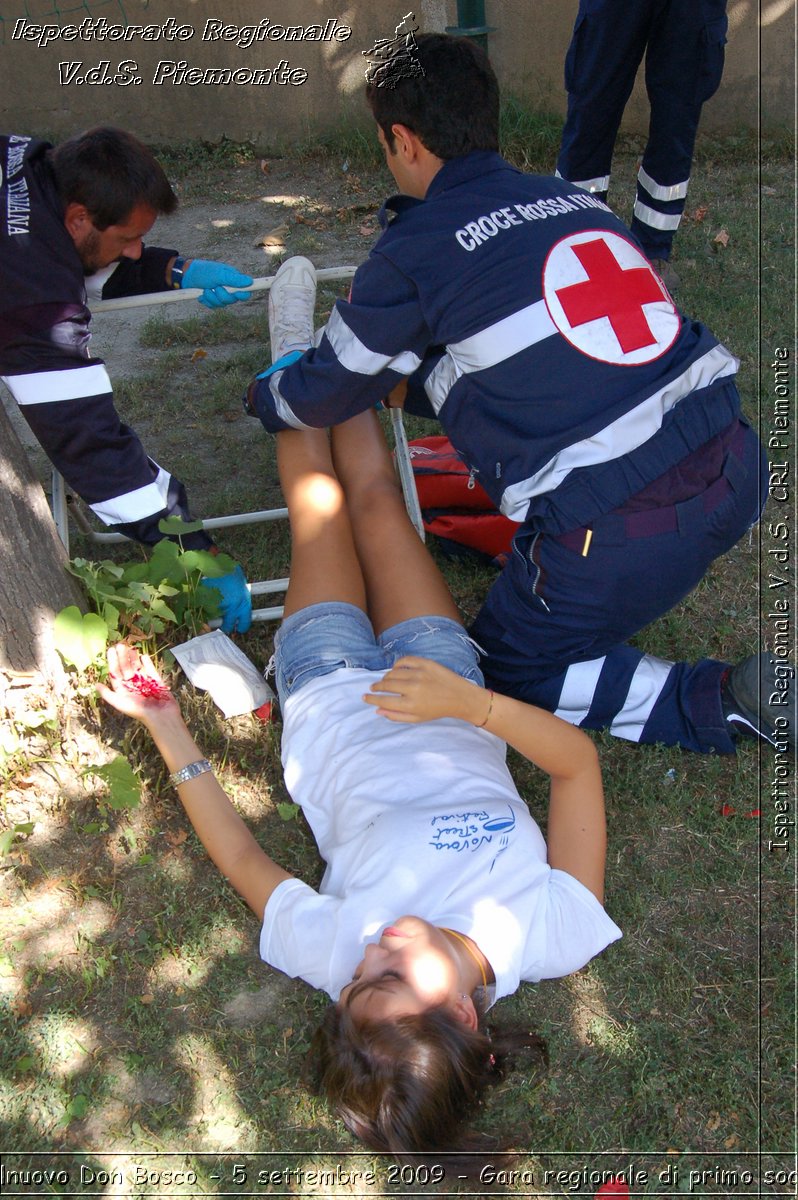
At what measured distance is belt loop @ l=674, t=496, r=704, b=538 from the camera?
230cm

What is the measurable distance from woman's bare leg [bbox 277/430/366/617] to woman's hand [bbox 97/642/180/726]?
367 mm

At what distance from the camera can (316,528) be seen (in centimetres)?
260

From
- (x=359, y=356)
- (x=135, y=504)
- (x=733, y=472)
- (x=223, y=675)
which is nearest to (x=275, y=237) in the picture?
(x=135, y=504)

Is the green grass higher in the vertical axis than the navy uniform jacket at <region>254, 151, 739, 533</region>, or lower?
lower

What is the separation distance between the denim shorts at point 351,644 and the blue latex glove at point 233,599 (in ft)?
1.19

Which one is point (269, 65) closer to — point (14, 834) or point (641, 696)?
point (641, 696)

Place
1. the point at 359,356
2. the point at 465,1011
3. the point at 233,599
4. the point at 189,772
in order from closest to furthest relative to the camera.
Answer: the point at 465,1011 < the point at 189,772 < the point at 359,356 < the point at 233,599

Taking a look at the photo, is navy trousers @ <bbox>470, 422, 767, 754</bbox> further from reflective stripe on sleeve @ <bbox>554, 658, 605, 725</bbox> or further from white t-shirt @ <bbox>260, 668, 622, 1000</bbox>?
white t-shirt @ <bbox>260, 668, 622, 1000</bbox>

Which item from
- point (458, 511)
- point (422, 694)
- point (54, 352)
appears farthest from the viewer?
point (458, 511)

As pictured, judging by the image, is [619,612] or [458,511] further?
[458,511]

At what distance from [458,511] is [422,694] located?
1.20 meters

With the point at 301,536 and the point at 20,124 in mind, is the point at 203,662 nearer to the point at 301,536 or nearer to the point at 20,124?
the point at 301,536

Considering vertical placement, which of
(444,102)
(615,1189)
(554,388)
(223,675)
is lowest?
(615,1189)

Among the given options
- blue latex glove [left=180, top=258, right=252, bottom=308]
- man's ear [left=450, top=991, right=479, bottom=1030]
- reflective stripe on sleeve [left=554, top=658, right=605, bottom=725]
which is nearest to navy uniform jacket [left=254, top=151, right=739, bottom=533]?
reflective stripe on sleeve [left=554, top=658, right=605, bottom=725]
